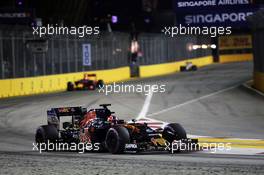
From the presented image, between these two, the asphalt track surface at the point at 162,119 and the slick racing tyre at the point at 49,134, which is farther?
the slick racing tyre at the point at 49,134

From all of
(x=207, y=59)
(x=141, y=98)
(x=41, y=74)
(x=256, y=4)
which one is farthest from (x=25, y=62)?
(x=207, y=59)

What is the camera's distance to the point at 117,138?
12.7m

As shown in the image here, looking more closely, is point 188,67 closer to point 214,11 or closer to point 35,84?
point 35,84

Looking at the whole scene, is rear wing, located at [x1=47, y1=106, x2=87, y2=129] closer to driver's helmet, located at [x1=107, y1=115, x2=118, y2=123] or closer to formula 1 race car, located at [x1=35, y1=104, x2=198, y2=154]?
formula 1 race car, located at [x1=35, y1=104, x2=198, y2=154]

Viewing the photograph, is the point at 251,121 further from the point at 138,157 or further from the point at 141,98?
the point at 141,98

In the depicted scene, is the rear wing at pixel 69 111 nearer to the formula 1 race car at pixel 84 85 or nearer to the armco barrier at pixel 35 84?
the armco barrier at pixel 35 84

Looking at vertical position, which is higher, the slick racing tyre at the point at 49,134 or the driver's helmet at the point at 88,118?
Result: the driver's helmet at the point at 88,118

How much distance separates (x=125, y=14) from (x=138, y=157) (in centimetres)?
8921

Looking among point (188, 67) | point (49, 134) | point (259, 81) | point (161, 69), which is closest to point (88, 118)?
point (49, 134)

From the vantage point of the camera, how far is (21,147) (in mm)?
15227

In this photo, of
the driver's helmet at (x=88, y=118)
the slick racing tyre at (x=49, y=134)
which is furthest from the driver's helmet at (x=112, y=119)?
the slick racing tyre at (x=49, y=134)

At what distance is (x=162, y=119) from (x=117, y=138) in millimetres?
10068

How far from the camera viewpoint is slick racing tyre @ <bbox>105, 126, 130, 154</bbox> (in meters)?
12.6

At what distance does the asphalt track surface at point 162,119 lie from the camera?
11016 millimetres
